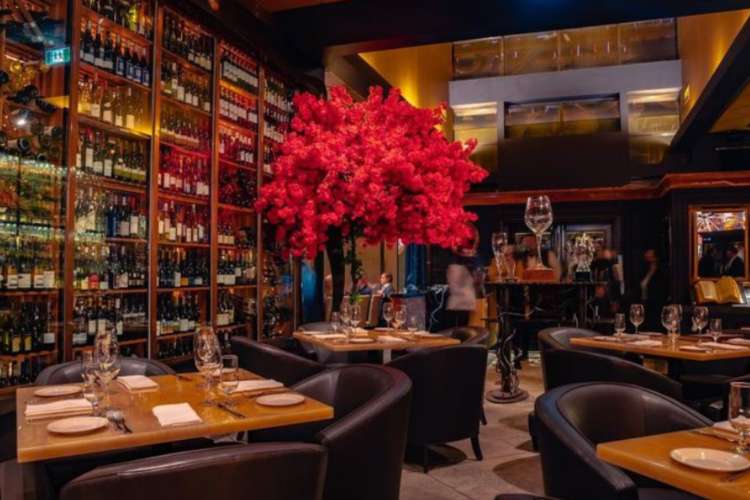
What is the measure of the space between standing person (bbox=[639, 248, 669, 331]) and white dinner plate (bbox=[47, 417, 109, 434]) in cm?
880

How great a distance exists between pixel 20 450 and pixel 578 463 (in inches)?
57.0

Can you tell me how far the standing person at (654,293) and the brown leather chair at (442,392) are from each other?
655 cm

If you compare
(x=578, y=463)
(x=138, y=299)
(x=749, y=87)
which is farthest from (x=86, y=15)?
(x=749, y=87)

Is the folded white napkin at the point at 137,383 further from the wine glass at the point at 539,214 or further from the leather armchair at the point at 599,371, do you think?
the wine glass at the point at 539,214

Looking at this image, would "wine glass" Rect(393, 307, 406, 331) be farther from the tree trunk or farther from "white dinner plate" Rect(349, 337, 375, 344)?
the tree trunk

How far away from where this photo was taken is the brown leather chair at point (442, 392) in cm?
354

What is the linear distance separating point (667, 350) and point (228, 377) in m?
2.64

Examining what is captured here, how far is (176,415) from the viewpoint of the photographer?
6.54ft

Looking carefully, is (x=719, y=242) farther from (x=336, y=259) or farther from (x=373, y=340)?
(x=373, y=340)

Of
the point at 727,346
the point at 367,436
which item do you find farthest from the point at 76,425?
the point at 727,346

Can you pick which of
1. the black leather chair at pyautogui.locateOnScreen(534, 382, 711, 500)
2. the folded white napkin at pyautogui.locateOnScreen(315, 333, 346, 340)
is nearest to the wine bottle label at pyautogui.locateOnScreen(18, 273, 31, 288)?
the folded white napkin at pyautogui.locateOnScreen(315, 333, 346, 340)

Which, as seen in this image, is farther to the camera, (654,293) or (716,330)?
(654,293)

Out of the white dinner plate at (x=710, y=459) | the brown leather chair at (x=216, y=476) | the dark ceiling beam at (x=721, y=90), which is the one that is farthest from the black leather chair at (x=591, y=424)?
the dark ceiling beam at (x=721, y=90)

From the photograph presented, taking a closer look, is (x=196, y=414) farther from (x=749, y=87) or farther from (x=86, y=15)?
(x=749, y=87)
